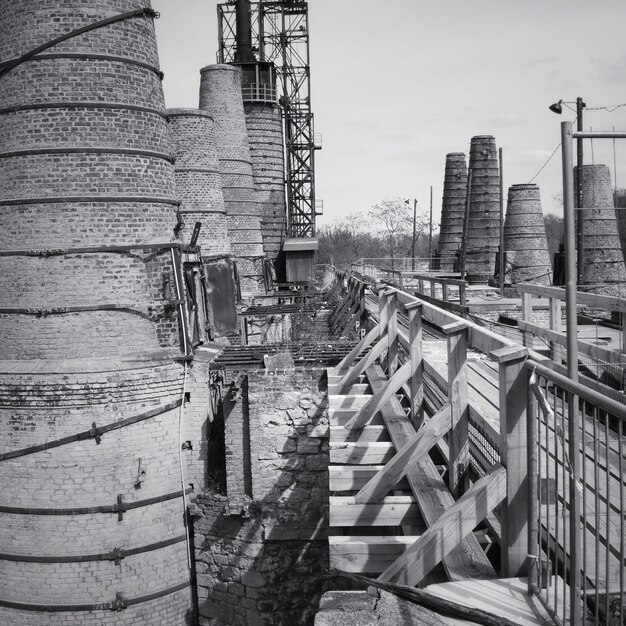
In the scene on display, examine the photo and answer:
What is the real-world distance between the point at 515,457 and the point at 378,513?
3.74 feet

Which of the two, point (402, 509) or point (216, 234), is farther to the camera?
point (216, 234)

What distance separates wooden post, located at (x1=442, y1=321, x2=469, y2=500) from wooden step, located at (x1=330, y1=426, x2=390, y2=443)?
5.01 ft

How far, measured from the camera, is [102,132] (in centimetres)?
807

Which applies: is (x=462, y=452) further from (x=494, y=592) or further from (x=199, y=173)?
(x=199, y=173)

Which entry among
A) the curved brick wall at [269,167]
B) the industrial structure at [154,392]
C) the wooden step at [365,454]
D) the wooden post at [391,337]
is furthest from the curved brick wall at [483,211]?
the wooden step at [365,454]

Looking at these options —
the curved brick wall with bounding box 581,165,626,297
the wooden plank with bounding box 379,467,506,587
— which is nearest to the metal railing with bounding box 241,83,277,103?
the curved brick wall with bounding box 581,165,626,297

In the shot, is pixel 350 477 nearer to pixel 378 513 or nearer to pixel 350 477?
pixel 350 477

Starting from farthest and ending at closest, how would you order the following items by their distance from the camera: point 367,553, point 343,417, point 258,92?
point 258,92, point 343,417, point 367,553

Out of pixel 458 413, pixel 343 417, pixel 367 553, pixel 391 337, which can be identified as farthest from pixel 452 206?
pixel 367 553

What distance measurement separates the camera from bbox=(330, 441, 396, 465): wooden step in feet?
15.4

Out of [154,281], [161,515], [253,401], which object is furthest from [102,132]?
[161,515]

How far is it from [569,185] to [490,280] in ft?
89.6

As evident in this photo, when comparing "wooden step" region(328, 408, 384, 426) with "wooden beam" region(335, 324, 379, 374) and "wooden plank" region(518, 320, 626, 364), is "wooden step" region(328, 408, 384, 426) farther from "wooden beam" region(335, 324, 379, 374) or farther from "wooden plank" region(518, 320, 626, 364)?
"wooden plank" region(518, 320, 626, 364)

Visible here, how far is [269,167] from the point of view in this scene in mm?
30953
